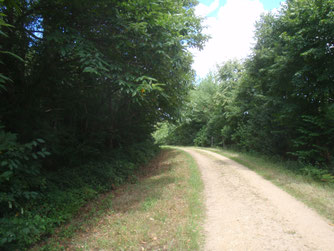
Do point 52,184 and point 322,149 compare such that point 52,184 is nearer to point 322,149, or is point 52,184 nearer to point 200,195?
point 200,195

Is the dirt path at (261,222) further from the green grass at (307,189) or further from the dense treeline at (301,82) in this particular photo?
the dense treeline at (301,82)

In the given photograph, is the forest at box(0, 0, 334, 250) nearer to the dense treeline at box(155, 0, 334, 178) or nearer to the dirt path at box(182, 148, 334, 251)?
the dense treeline at box(155, 0, 334, 178)

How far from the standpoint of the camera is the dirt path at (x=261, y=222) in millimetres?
3581

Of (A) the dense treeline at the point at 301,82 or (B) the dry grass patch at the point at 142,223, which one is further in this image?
(A) the dense treeline at the point at 301,82

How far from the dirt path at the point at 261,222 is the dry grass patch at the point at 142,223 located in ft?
1.47

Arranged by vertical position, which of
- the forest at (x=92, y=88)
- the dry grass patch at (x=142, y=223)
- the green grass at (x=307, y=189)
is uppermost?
the forest at (x=92, y=88)

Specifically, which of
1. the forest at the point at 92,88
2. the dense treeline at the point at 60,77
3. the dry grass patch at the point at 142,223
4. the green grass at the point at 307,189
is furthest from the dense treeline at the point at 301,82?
→ the dry grass patch at the point at 142,223

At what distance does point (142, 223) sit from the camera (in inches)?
176

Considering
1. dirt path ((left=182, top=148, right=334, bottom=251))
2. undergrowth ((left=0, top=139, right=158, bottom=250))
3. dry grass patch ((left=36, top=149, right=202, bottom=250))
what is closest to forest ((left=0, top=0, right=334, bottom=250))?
undergrowth ((left=0, top=139, right=158, bottom=250))

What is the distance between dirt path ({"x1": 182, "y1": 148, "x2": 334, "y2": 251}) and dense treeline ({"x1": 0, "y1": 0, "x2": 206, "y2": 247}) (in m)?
3.69

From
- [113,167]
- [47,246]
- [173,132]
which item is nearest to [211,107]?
[173,132]

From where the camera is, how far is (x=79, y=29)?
18.0 ft

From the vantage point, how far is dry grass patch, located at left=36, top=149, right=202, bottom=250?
3768 millimetres

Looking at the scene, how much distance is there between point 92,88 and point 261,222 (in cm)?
686
